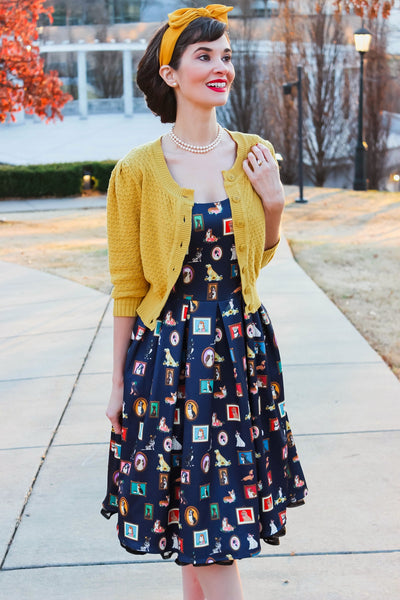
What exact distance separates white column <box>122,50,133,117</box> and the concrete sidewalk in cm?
3381

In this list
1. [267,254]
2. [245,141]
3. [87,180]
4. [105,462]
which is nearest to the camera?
[245,141]

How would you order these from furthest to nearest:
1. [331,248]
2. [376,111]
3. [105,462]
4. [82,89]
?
1. [82,89]
2. [376,111]
3. [331,248]
4. [105,462]

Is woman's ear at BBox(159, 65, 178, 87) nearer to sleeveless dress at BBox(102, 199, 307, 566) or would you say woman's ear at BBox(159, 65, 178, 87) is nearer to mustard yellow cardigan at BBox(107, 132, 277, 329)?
mustard yellow cardigan at BBox(107, 132, 277, 329)

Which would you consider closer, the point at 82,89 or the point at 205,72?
the point at 205,72

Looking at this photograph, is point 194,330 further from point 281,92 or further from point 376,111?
point 281,92

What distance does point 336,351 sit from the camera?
6227 millimetres

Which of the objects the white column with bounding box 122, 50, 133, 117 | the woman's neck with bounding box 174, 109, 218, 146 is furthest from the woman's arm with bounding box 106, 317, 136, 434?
the white column with bounding box 122, 50, 133, 117

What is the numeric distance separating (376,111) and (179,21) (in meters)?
28.6

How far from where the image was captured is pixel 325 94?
30406 mm

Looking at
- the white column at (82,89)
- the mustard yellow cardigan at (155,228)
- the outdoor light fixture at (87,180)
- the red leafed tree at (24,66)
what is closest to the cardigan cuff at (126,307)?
the mustard yellow cardigan at (155,228)

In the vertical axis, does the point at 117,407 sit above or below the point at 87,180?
above

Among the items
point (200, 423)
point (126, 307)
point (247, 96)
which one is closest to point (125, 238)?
point (126, 307)

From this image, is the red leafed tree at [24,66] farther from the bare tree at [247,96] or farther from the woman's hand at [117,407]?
the bare tree at [247,96]

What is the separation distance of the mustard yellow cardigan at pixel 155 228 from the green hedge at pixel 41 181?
1915cm
